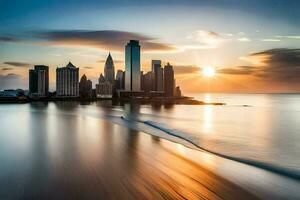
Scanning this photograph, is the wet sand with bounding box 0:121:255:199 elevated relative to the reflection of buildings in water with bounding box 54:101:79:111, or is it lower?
elevated

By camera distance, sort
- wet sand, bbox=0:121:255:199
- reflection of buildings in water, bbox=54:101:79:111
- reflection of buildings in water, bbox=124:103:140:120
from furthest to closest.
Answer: reflection of buildings in water, bbox=54:101:79:111
reflection of buildings in water, bbox=124:103:140:120
wet sand, bbox=0:121:255:199

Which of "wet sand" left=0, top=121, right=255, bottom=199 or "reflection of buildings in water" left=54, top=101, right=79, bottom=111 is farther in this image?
"reflection of buildings in water" left=54, top=101, right=79, bottom=111

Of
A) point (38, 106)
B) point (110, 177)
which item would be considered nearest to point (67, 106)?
point (38, 106)

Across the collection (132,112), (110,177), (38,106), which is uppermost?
(110,177)

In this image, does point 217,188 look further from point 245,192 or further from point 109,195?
point 109,195

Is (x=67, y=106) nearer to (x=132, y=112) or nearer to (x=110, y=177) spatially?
(x=132, y=112)

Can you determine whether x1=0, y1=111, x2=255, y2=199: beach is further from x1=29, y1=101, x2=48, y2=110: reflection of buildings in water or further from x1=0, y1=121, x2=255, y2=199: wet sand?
x1=29, y1=101, x2=48, y2=110: reflection of buildings in water

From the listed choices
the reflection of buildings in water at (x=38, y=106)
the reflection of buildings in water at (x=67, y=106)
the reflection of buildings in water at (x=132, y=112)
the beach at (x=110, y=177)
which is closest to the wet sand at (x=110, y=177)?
the beach at (x=110, y=177)

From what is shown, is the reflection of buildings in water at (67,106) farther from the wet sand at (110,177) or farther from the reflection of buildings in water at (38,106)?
the wet sand at (110,177)

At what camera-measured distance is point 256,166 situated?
15.3m

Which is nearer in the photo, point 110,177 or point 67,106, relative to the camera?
point 110,177

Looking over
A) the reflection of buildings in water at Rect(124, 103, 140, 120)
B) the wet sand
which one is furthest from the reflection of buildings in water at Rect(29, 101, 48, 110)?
the wet sand

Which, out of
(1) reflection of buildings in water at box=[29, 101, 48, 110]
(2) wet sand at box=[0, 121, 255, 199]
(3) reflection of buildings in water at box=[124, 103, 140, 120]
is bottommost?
(1) reflection of buildings in water at box=[29, 101, 48, 110]

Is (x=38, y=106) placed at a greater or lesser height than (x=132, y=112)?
lesser
